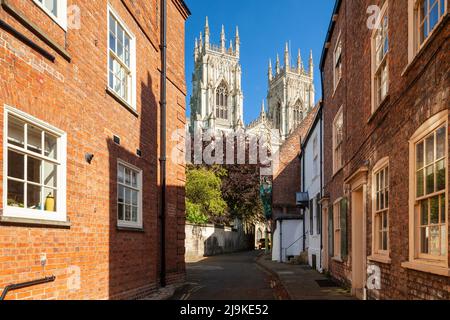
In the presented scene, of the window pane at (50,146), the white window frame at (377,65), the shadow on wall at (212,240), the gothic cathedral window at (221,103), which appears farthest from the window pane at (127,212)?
the gothic cathedral window at (221,103)

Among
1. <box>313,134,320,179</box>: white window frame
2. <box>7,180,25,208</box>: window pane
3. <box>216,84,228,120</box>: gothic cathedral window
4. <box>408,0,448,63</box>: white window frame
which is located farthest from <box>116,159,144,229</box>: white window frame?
<box>216,84,228,120</box>: gothic cathedral window

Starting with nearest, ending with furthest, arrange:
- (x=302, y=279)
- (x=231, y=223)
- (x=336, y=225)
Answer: (x=336, y=225) < (x=302, y=279) < (x=231, y=223)

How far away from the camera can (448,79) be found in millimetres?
4746

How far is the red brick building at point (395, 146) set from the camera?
514cm

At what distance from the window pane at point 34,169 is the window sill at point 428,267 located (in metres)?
5.21

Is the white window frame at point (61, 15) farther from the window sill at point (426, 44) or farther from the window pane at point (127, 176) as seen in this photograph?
the window sill at point (426, 44)

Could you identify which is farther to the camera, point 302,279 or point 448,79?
point 302,279

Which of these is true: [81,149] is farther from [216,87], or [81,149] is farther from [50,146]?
[216,87]

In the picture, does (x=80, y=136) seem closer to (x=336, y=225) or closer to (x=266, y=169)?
(x=336, y=225)

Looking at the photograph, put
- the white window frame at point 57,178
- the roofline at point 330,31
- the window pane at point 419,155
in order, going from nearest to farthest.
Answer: the white window frame at point 57,178 < the window pane at point 419,155 < the roofline at point 330,31

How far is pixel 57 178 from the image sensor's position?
663cm

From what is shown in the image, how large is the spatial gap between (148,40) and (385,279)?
25.5 ft

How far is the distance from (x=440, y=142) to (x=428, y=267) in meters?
1.50
